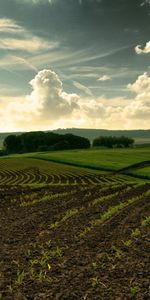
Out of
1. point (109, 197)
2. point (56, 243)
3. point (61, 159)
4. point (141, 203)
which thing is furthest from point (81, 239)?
point (61, 159)

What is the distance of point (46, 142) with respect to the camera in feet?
625

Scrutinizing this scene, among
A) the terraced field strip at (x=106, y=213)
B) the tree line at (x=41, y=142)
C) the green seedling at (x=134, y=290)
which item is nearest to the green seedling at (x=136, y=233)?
the terraced field strip at (x=106, y=213)

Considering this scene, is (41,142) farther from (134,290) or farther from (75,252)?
(134,290)

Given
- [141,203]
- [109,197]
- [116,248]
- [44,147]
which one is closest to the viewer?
[116,248]

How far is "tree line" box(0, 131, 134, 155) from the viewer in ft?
607

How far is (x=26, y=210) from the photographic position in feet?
93.9

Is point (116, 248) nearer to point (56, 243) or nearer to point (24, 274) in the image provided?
point (56, 243)

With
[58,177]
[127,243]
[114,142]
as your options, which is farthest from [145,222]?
[114,142]

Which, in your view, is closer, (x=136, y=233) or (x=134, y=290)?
(x=134, y=290)

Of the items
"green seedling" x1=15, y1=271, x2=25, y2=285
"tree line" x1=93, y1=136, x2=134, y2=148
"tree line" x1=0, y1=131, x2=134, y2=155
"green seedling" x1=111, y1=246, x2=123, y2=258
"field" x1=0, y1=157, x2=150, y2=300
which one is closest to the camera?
"field" x1=0, y1=157, x2=150, y2=300

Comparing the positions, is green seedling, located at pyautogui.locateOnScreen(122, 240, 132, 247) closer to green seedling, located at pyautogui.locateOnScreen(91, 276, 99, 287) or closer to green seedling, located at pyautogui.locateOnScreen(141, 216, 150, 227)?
green seedling, located at pyautogui.locateOnScreen(141, 216, 150, 227)

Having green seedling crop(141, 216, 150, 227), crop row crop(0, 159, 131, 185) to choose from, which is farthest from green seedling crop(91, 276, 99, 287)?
crop row crop(0, 159, 131, 185)

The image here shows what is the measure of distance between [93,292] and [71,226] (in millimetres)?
9797

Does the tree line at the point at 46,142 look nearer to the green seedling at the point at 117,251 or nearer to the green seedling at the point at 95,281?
the green seedling at the point at 117,251
